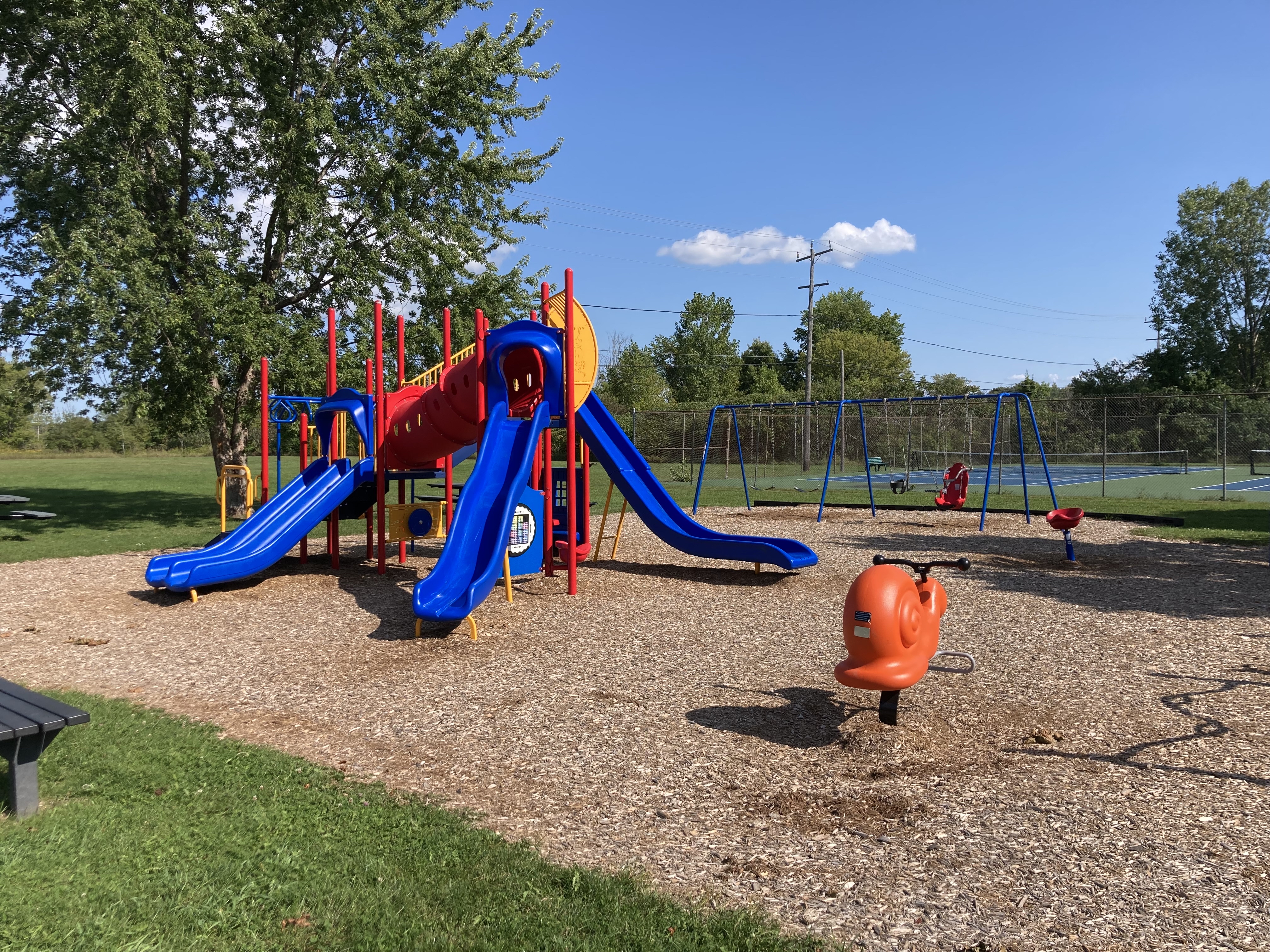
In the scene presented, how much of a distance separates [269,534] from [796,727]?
755 centimetres

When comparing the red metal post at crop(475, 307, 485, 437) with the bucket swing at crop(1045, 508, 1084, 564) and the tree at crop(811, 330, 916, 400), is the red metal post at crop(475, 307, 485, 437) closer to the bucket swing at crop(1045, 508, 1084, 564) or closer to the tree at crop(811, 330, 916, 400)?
the bucket swing at crop(1045, 508, 1084, 564)

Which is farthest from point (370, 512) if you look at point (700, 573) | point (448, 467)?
point (700, 573)

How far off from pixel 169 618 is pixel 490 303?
12330 mm

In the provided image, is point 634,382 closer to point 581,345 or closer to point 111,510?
point 111,510

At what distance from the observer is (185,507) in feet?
73.0

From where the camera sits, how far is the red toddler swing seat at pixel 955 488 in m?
18.0

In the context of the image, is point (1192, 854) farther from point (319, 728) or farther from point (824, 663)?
point (319, 728)

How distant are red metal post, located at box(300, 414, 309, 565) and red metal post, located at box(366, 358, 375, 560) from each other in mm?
892

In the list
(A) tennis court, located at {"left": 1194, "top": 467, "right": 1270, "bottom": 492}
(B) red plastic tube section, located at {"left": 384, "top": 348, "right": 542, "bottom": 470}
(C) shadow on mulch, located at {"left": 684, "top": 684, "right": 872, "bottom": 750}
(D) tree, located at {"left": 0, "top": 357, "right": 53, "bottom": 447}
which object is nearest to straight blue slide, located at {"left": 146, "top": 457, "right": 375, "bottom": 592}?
(B) red plastic tube section, located at {"left": 384, "top": 348, "right": 542, "bottom": 470}

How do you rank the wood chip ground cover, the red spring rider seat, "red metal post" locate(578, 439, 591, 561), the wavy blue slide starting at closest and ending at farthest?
the wood chip ground cover → the wavy blue slide → "red metal post" locate(578, 439, 591, 561) → the red spring rider seat

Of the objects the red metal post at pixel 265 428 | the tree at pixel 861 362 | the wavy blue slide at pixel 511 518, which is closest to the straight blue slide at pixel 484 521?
the wavy blue slide at pixel 511 518

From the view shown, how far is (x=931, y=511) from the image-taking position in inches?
762

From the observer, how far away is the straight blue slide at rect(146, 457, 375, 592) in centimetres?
944

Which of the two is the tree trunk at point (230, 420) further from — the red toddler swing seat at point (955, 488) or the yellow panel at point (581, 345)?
the red toddler swing seat at point (955, 488)
